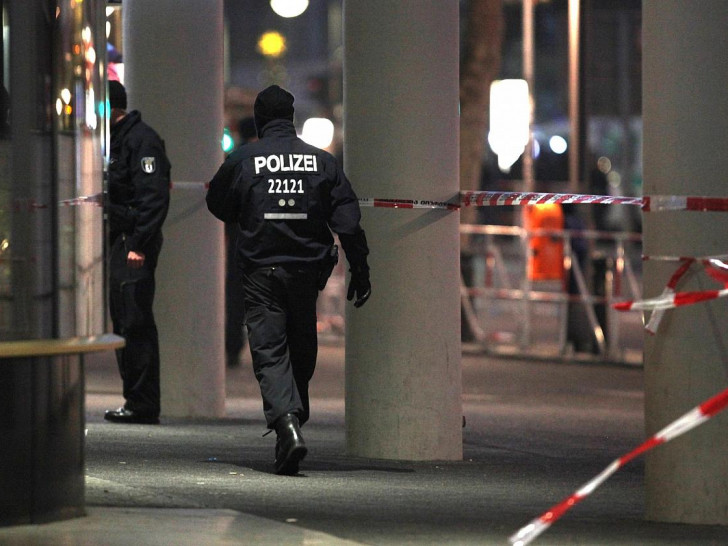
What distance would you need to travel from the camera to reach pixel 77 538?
21.9 ft

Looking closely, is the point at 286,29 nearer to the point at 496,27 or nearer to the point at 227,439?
the point at 496,27

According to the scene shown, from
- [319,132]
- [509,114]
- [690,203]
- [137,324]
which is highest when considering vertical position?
[319,132]

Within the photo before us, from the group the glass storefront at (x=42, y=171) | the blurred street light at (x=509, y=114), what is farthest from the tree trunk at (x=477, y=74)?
the glass storefront at (x=42, y=171)

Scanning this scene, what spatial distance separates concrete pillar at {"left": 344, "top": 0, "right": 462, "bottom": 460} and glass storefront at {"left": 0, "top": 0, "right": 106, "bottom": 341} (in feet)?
9.59

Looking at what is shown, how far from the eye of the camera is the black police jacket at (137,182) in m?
11.2

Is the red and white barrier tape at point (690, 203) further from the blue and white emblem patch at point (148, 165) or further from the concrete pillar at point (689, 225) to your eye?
the blue and white emblem patch at point (148, 165)

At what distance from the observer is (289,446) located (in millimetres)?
8883

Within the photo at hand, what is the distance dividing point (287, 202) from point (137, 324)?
270 centimetres

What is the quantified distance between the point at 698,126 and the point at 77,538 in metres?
2.93

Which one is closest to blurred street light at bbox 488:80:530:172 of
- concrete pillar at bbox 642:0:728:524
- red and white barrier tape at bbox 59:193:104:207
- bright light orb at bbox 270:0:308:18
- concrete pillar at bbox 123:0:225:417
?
bright light orb at bbox 270:0:308:18

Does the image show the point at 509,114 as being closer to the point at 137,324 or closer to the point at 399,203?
the point at 137,324

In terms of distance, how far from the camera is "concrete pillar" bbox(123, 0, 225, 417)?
1252 cm

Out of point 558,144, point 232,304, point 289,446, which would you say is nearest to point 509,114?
point 232,304

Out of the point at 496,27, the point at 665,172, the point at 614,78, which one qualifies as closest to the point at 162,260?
the point at 665,172
